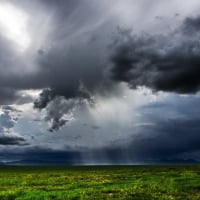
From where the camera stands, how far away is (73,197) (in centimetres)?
3086

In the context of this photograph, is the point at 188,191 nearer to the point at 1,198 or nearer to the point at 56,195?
the point at 56,195

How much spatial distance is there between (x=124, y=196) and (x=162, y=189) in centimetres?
591

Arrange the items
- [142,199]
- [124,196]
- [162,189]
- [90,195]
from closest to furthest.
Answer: [142,199] → [124,196] → [90,195] → [162,189]

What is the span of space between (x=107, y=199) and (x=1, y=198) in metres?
10.3

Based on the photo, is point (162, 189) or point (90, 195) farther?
point (162, 189)

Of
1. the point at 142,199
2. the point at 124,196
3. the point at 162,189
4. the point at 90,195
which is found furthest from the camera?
the point at 162,189

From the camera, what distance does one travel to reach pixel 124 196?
30.0 m

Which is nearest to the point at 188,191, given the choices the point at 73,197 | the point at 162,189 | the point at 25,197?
the point at 162,189

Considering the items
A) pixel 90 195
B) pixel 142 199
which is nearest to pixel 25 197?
pixel 90 195

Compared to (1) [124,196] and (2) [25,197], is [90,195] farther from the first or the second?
(2) [25,197]

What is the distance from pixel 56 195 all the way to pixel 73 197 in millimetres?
2124

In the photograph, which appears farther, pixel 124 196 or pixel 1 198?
pixel 1 198

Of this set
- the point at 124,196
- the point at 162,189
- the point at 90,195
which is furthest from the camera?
the point at 162,189

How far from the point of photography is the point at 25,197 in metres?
32.2
